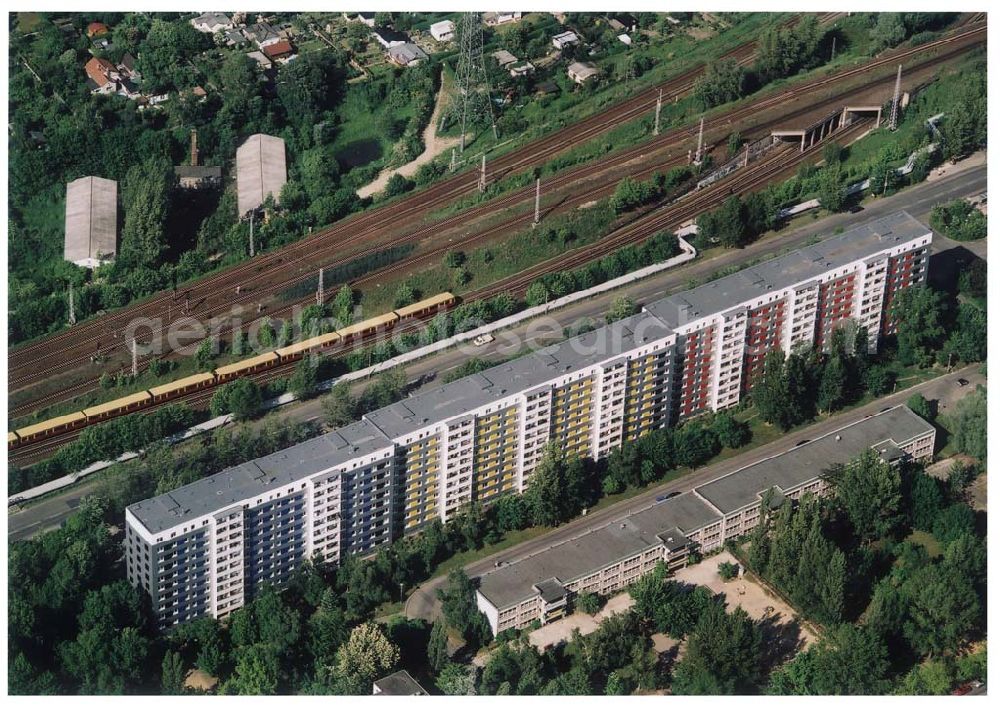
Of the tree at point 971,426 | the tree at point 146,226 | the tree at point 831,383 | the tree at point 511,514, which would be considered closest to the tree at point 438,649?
the tree at point 511,514

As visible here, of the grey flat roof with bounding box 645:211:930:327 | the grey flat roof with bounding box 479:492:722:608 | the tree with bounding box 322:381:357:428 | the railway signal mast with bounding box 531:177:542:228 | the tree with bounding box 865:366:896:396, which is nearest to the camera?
the grey flat roof with bounding box 479:492:722:608

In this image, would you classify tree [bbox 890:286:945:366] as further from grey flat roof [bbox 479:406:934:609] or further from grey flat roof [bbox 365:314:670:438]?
grey flat roof [bbox 365:314:670:438]

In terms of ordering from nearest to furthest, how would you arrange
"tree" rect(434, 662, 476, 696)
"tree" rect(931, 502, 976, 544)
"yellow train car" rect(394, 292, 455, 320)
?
"tree" rect(434, 662, 476, 696) < "tree" rect(931, 502, 976, 544) < "yellow train car" rect(394, 292, 455, 320)

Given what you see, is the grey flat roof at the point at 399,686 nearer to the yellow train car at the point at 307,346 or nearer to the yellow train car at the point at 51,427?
the yellow train car at the point at 51,427

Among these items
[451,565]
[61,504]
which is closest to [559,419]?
[451,565]

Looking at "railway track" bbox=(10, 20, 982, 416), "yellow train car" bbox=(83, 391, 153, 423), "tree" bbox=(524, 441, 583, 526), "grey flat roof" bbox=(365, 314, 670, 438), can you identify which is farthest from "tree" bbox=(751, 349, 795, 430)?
"yellow train car" bbox=(83, 391, 153, 423)

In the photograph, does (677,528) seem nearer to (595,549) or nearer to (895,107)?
(595,549)
